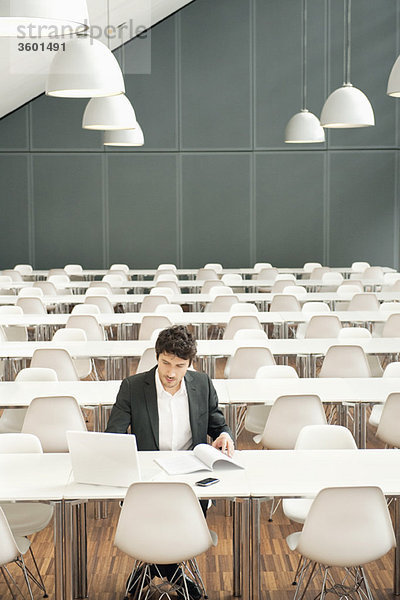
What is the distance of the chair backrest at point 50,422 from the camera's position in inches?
178

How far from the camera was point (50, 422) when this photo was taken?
179 inches

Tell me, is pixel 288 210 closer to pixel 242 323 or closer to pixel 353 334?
pixel 242 323

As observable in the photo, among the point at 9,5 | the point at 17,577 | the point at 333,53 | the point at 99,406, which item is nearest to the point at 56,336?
the point at 99,406

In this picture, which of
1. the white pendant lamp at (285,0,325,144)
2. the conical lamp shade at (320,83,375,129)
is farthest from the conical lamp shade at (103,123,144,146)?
the conical lamp shade at (320,83,375,129)

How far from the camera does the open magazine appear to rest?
354cm

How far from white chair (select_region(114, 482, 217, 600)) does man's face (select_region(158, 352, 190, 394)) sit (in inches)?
30.9

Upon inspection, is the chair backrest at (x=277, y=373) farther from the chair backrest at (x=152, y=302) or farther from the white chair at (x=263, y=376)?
the chair backrest at (x=152, y=302)

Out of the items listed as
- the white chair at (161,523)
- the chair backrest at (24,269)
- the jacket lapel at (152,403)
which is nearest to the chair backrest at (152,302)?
the chair backrest at (24,269)

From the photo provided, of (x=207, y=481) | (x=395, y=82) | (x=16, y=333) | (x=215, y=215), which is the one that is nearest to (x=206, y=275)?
(x=215, y=215)

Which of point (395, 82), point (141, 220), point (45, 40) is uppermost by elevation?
point (45, 40)

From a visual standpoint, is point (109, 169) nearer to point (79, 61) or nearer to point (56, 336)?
point (56, 336)

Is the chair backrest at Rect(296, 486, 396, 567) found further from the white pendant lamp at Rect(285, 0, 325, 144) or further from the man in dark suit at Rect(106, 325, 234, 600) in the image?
the white pendant lamp at Rect(285, 0, 325, 144)

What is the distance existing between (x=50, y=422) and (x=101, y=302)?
4.88 meters

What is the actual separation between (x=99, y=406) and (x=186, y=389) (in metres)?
1.13
